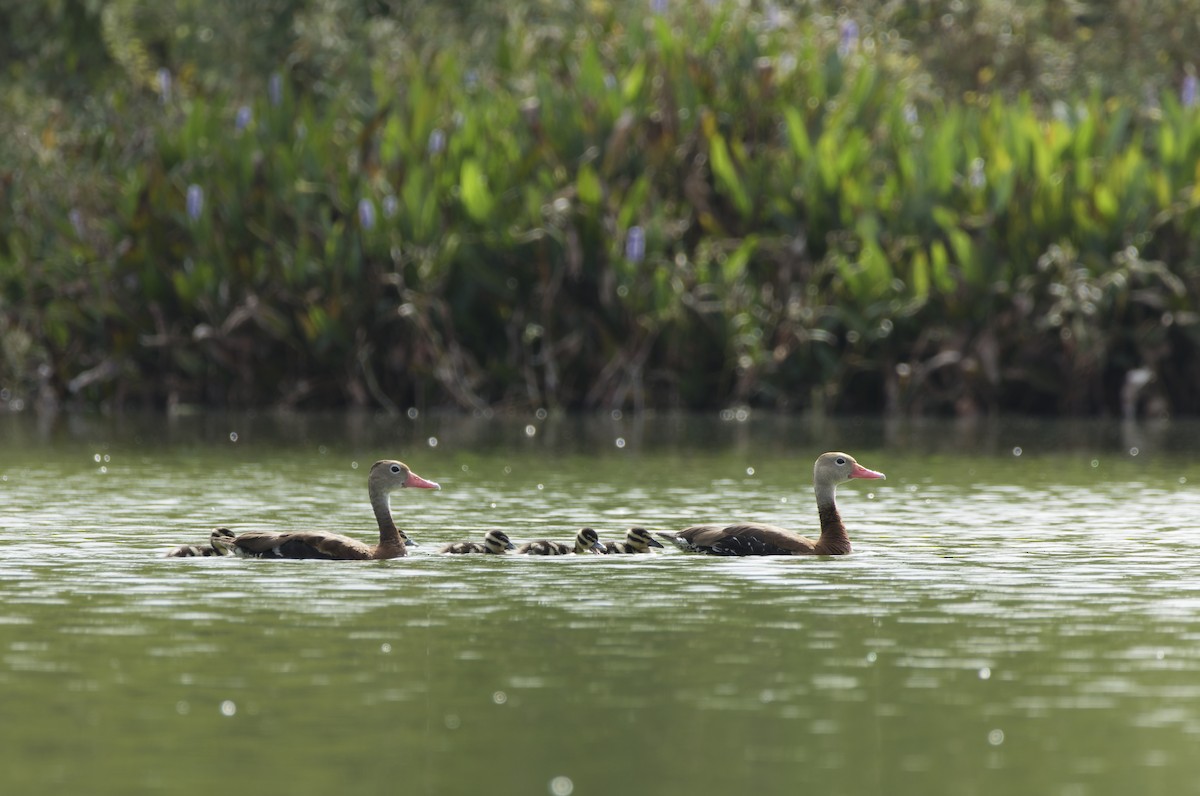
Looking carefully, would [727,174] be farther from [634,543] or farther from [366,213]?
[634,543]

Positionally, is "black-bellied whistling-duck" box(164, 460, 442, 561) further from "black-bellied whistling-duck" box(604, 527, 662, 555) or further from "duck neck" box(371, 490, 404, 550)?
"black-bellied whistling-duck" box(604, 527, 662, 555)

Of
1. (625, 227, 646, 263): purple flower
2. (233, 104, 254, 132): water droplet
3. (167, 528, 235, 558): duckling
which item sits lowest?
(167, 528, 235, 558): duckling

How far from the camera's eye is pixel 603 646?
10.9 m

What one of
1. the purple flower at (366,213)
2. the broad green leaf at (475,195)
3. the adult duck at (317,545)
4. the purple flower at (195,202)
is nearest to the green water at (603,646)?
the adult duck at (317,545)

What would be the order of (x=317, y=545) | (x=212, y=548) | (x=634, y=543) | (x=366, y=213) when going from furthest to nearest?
(x=366, y=213) < (x=634, y=543) < (x=212, y=548) < (x=317, y=545)

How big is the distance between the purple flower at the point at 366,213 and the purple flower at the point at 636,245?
10.1 feet

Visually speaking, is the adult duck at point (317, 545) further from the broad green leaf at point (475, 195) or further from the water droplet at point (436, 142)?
the water droplet at point (436, 142)

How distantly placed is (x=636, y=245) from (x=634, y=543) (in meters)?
15.1

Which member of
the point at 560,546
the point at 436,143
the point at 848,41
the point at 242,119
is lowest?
the point at 560,546

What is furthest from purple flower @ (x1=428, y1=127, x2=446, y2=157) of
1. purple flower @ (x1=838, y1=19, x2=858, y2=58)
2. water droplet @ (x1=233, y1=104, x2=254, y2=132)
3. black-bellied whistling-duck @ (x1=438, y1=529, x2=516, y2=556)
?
black-bellied whistling-duck @ (x1=438, y1=529, x2=516, y2=556)

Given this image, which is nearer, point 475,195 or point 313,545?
point 313,545

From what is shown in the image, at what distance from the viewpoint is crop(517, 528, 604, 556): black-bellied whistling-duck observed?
14.5 m

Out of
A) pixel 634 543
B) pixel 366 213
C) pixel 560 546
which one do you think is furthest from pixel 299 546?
pixel 366 213

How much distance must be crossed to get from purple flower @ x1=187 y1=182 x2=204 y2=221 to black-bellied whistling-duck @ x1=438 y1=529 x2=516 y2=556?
54.8 ft
